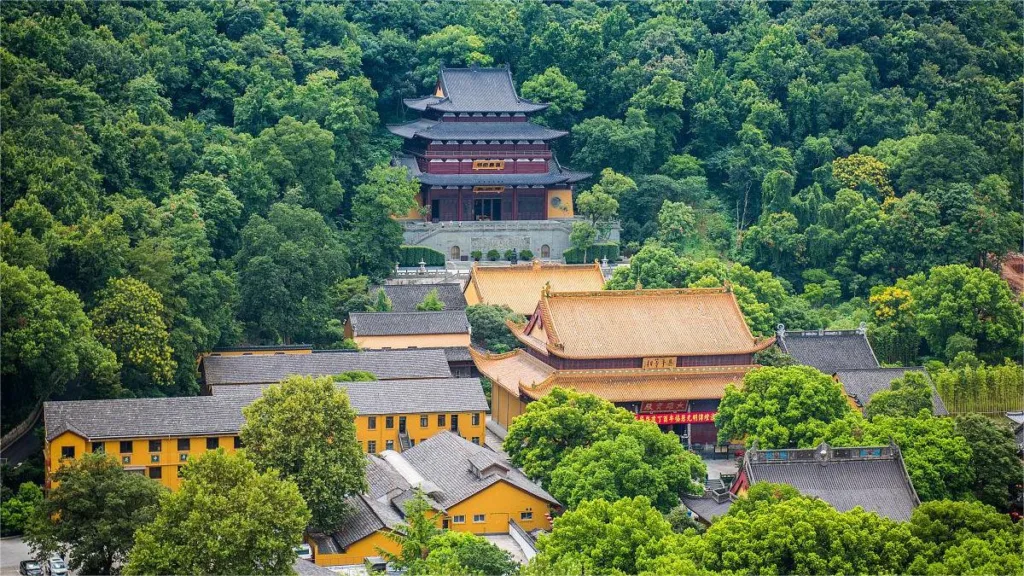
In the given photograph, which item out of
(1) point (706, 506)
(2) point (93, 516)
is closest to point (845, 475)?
(1) point (706, 506)

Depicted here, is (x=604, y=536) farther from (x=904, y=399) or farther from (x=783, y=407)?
(x=904, y=399)

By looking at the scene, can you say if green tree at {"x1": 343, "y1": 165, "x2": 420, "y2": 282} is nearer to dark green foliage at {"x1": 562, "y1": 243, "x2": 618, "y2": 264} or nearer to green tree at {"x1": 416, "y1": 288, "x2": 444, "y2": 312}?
green tree at {"x1": 416, "y1": 288, "x2": 444, "y2": 312}

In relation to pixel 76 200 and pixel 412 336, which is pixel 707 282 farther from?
pixel 76 200

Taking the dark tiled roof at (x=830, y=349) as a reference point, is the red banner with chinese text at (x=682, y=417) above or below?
below

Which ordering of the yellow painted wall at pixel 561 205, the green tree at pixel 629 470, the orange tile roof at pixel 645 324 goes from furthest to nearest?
the yellow painted wall at pixel 561 205 < the orange tile roof at pixel 645 324 < the green tree at pixel 629 470

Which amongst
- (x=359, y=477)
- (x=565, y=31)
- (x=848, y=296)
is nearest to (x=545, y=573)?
(x=359, y=477)

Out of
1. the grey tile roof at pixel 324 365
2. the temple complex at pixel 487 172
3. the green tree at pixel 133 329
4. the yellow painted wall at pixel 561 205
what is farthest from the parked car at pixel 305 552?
the yellow painted wall at pixel 561 205

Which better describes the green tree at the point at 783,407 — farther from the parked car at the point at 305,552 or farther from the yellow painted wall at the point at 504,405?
the parked car at the point at 305,552

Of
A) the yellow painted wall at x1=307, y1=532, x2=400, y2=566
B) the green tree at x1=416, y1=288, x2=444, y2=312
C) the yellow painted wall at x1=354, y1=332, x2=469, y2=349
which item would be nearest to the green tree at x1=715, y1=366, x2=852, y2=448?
the yellow painted wall at x1=307, y1=532, x2=400, y2=566
